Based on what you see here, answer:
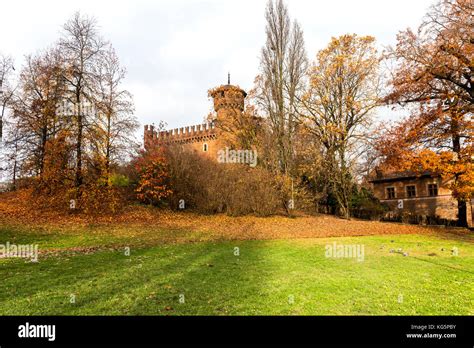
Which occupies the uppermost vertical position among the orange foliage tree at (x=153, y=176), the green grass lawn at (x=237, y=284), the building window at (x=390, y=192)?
the orange foliage tree at (x=153, y=176)

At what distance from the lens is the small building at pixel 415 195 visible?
118ft

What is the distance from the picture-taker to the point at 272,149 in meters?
25.6

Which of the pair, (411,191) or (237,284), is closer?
(237,284)

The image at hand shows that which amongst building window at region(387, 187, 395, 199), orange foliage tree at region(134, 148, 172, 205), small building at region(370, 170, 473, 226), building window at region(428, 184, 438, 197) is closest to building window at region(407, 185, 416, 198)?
small building at region(370, 170, 473, 226)

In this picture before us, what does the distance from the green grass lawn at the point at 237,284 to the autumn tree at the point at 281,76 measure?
15.6m

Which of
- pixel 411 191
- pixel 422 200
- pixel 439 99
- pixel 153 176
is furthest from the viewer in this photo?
pixel 411 191

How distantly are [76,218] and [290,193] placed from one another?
15.2 metres

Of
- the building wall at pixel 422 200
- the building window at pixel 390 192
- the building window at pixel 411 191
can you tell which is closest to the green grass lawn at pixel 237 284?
the building wall at pixel 422 200

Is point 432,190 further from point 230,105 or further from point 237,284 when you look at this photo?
point 237,284

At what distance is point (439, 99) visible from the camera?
59.5ft

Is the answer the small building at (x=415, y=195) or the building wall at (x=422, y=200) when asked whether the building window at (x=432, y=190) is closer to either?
the small building at (x=415, y=195)

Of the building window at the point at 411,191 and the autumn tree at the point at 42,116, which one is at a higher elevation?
the autumn tree at the point at 42,116

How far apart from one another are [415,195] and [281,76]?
25.7 meters

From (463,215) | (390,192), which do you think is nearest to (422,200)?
(390,192)
